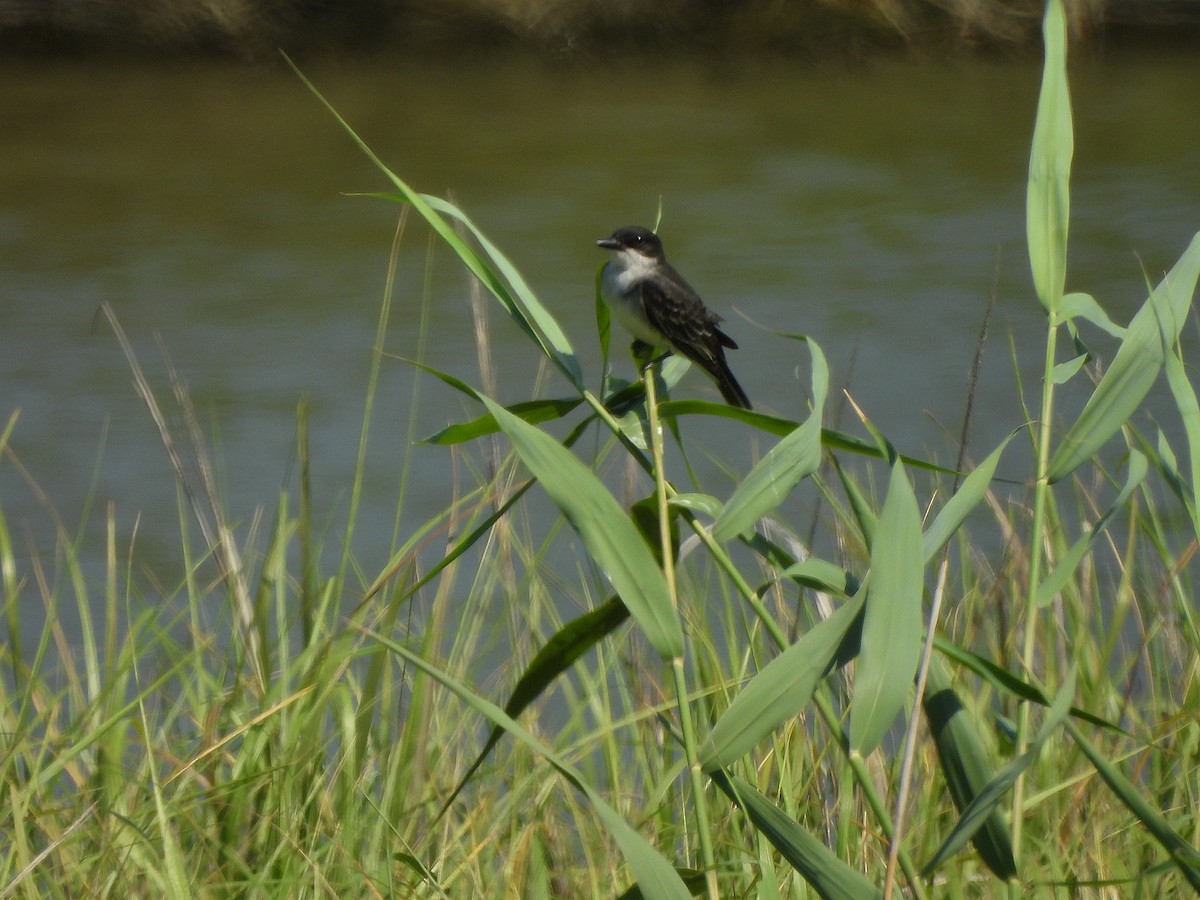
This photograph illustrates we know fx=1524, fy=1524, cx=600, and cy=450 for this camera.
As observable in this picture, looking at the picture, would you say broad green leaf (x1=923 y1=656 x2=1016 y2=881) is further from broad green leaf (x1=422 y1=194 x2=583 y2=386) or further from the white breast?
the white breast

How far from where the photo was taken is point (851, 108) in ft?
20.0

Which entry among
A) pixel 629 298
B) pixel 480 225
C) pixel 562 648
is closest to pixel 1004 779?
pixel 562 648

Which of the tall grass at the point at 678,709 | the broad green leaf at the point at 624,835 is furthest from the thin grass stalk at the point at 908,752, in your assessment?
the broad green leaf at the point at 624,835

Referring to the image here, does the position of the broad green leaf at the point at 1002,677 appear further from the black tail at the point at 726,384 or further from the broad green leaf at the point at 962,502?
the black tail at the point at 726,384

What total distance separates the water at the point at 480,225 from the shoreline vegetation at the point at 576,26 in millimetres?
124

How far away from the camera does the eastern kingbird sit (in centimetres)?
174

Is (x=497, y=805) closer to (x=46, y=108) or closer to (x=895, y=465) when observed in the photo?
(x=895, y=465)

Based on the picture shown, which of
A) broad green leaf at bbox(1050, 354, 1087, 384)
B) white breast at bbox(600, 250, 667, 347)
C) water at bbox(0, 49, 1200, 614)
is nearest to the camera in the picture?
broad green leaf at bbox(1050, 354, 1087, 384)

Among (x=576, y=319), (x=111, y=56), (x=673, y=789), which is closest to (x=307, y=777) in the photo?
(x=673, y=789)

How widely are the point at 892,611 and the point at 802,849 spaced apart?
15 cm

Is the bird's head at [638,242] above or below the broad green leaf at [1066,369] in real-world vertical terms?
below

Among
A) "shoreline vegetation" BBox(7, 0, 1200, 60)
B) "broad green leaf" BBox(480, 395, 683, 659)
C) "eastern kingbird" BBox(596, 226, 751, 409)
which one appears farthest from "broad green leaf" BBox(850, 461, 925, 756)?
"shoreline vegetation" BBox(7, 0, 1200, 60)

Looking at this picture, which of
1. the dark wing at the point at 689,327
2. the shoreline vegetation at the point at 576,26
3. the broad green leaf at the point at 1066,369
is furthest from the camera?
the shoreline vegetation at the point at 576,26

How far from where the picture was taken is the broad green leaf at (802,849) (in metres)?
0.83
